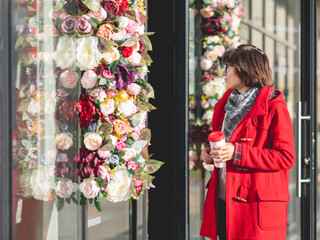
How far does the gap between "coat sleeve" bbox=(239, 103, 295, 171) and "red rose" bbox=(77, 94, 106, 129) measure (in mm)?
787

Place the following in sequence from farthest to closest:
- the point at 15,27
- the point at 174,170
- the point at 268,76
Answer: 1. the point at 174,170
2. the point at 268,76
3. the point at 15,27

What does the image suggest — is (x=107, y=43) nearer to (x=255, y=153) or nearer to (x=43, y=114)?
(x=43, y=114)

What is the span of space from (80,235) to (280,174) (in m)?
1.10

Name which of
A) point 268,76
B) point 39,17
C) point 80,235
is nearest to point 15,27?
point 39,17

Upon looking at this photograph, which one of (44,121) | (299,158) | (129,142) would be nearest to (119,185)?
(129,142)

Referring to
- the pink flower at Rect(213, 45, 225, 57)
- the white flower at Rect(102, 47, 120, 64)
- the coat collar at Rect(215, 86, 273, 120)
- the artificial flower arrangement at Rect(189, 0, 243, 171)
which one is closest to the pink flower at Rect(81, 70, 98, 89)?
the white flower at Rect(102, 47, 120, 64)

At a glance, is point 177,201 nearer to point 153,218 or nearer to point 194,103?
point 153,218

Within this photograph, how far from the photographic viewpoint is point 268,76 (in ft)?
8.07

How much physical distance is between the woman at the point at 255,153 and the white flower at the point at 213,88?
915 millimetres

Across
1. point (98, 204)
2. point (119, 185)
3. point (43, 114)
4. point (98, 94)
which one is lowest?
point (98, 204)

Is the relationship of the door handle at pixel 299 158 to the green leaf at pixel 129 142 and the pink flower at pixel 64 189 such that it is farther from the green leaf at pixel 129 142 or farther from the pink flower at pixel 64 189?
the pink flower at pixel 64 189

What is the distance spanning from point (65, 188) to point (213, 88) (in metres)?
1.53

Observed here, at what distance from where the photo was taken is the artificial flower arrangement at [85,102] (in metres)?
2.10

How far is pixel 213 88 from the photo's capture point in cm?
343
